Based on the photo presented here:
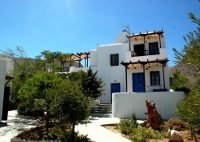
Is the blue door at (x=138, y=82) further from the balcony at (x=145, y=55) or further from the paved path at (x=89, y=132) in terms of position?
the paved path at (x=89, y=132)

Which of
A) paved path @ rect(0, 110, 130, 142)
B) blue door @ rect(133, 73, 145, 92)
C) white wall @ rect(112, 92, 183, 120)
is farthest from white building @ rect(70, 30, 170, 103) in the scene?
paved path @ rect(0, 110, 130, 142)

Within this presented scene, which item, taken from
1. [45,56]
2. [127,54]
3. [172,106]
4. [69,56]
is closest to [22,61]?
[45,56]

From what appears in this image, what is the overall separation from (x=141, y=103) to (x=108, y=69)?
26.6 feet

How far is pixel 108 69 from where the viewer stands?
21984 millimetres

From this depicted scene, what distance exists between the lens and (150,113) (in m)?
10.4

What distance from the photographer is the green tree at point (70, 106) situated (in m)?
6.54

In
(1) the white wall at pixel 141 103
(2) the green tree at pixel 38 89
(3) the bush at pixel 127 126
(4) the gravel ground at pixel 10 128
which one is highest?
(2) the green tree at pixel 38 89

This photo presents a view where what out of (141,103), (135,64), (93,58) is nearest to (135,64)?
(135,64)

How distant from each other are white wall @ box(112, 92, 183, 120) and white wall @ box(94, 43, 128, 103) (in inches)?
217

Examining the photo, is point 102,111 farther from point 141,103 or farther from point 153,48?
point 153,48

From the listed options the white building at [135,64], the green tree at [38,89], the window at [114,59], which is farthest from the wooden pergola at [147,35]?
the green tree at [38,89]

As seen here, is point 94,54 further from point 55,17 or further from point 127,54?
point 55,17

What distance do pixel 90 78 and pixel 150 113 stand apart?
9.51 metres

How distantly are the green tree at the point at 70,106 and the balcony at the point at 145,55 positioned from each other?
43.4 feet
